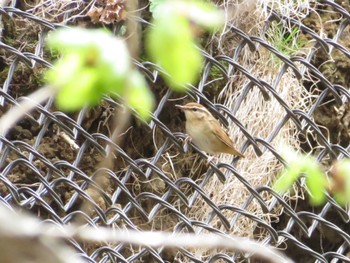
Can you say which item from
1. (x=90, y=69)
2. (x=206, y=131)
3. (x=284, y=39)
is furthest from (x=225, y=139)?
(x=90, y=69)

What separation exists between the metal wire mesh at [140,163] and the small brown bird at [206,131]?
0.05m

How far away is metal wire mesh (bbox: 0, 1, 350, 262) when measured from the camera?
2.51 m

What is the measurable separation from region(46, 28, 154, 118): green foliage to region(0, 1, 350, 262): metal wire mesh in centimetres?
143

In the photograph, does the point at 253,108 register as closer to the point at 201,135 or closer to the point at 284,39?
the point at 284,39

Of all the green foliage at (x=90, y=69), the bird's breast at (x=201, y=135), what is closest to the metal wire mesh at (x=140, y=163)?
the bird's breast at (x=201, y=135)

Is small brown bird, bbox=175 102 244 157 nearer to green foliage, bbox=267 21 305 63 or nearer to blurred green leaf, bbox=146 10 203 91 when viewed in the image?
green foliage, bbox=267 21 305 63

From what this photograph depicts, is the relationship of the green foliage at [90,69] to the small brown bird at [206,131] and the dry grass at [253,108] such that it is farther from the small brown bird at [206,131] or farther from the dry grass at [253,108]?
the dry grass at [253,108]

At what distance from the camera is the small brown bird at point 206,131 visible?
2.82 metres

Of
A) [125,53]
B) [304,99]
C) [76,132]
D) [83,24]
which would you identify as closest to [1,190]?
[76,132]

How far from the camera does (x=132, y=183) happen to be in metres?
3.10

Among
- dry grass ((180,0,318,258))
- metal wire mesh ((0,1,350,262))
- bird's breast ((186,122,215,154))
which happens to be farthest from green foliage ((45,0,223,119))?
dry grass ((180,0,318,258))

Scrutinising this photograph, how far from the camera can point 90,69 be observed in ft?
2.75

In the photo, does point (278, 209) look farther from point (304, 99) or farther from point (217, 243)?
point (217, 243)

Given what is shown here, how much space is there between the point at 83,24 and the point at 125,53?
2.34 m
